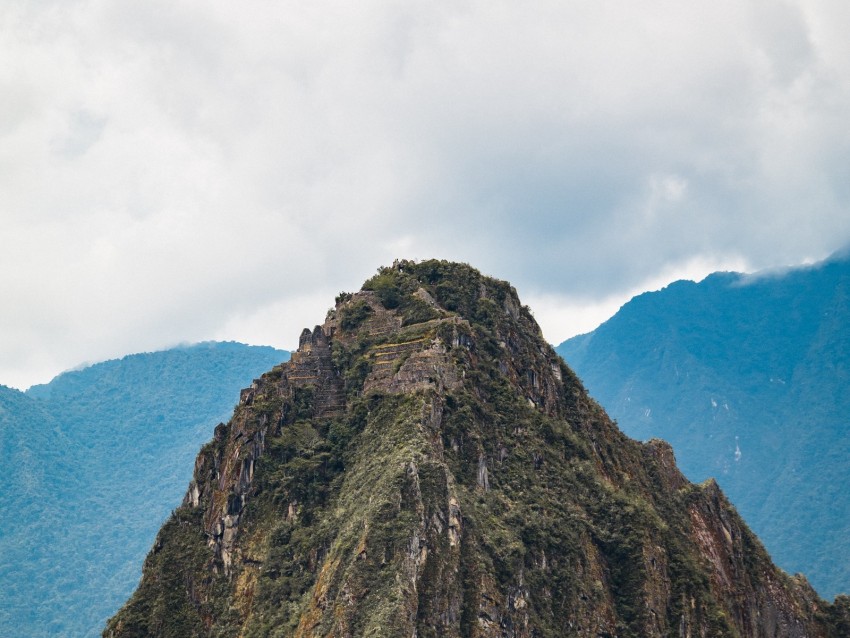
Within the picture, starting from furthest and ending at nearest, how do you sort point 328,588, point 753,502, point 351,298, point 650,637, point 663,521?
point 753,502
point 351,298
point 663,521
point 650,637
point 328,588

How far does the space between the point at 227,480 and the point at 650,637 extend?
39170 millimetres

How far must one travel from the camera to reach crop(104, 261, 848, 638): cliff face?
71.2 metres

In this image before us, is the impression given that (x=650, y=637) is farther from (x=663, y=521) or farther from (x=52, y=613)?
(x=52, y=613)

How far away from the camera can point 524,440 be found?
87.8m

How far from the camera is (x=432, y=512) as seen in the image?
2835 inches

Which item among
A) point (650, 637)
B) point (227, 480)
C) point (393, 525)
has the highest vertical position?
point (227, 480)

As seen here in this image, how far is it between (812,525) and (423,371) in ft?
376

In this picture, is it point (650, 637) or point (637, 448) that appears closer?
point (650, 637)

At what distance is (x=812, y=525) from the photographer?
170 m

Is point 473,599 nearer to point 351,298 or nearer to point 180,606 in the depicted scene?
point 180,606

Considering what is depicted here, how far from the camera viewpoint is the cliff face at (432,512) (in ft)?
234

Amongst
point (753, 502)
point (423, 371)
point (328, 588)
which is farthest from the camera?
point (753, 502)

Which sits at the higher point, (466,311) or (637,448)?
(466,311)

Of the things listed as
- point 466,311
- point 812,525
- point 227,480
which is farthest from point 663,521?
Result: point 812,525
